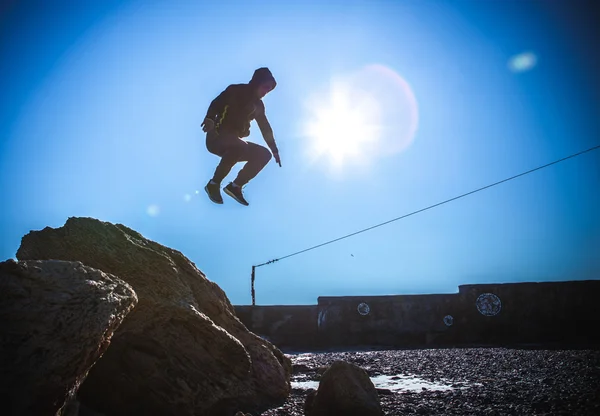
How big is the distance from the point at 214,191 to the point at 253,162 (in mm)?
536

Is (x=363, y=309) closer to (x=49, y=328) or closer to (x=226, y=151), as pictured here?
(x=226, y=151)

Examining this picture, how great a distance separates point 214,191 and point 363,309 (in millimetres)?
7788

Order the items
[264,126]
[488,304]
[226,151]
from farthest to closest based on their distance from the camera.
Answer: [488,304] → [264,126] → [226,151]

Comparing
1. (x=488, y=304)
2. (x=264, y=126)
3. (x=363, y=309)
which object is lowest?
(x=488, y=304)

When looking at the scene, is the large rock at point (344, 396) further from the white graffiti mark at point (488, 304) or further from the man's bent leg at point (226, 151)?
the white graffiti mark at point (488, 304)

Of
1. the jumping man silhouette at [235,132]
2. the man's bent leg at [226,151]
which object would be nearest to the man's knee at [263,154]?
the jumping man silhouette at [235,132]

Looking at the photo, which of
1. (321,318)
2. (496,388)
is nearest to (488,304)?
(321,318)

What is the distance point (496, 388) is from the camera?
136 inches

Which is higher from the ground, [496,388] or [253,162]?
[253,162]

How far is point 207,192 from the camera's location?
4117 millimetres

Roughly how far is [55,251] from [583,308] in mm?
11313

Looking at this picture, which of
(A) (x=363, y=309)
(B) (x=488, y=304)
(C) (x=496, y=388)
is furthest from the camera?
(A) (x=363, y=309)

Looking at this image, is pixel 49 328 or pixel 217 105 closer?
pixel 49 328

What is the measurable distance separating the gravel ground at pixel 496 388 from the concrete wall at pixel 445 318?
460cm
